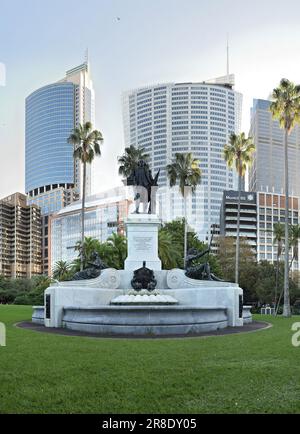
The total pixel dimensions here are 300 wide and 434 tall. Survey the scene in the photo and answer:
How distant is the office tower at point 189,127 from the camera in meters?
188

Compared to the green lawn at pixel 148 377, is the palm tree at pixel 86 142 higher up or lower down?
higher up

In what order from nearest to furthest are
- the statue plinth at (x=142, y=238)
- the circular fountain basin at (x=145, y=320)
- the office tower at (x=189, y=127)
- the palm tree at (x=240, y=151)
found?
1. the circular fountain basin at (x=145, y=320)
2. the statue plinth at (x=142, y=238)
3. the palm tree at (x=240, y=151)
4. the office tower at (x=189, y=127)

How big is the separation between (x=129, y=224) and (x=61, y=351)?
13.9 metres

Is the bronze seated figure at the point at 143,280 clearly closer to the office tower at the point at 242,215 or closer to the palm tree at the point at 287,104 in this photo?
the palm tree at the point at 287,104

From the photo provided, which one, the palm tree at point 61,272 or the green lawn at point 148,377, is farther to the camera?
the palm tree at point 61,272

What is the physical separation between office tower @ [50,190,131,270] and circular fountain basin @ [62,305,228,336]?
456 ft

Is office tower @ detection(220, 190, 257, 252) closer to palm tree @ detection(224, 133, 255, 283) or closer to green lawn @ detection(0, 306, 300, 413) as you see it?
palm tree @ detection(224, 133, 255, 283)

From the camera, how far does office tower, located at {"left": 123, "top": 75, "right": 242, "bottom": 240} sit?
188250 millimetres

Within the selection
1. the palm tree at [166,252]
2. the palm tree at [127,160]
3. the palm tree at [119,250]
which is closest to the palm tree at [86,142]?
the palm tree at [119,250]

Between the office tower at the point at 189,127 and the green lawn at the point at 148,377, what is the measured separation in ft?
573

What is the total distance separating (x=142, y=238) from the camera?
25.5 meters

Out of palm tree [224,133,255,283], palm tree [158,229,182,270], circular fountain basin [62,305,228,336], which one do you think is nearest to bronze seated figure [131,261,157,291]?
circular fountain basin [62,305,228,336]

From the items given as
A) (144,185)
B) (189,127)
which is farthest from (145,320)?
(189,127)
